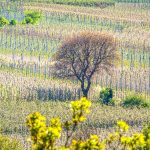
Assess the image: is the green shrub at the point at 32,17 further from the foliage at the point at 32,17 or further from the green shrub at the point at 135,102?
the green shrub at the point at 135,102

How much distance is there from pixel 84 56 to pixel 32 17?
78.7ft

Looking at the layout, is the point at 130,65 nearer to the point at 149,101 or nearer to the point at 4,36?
the point at 149,101

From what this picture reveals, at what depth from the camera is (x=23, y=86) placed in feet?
146

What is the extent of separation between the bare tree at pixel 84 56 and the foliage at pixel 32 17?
2090cm

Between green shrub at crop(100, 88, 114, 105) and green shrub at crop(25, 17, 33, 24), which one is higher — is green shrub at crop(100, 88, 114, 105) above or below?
below

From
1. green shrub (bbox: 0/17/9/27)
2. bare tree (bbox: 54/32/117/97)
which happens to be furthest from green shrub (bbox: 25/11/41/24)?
bare tree (bbox: 54/32/117/97)

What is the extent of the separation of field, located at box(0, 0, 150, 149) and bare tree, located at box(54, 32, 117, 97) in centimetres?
121

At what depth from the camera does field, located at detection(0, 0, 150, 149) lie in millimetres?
38062

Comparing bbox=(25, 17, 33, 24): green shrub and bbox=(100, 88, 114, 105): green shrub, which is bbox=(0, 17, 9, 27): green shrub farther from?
bbox=(100, 88, 114, 105): green shrub

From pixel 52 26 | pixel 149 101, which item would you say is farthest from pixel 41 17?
pixel 149 101

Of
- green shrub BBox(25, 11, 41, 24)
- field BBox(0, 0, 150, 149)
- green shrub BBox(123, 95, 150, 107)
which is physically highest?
green shrub BBox(25, 11, 41, 24)

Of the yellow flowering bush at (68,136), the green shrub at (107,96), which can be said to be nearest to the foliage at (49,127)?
the yellow flowering bush at (68,136)

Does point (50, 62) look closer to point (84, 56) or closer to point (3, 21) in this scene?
point (84, 56)

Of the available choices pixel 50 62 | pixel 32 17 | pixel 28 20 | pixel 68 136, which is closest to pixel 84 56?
pixel 50 62
